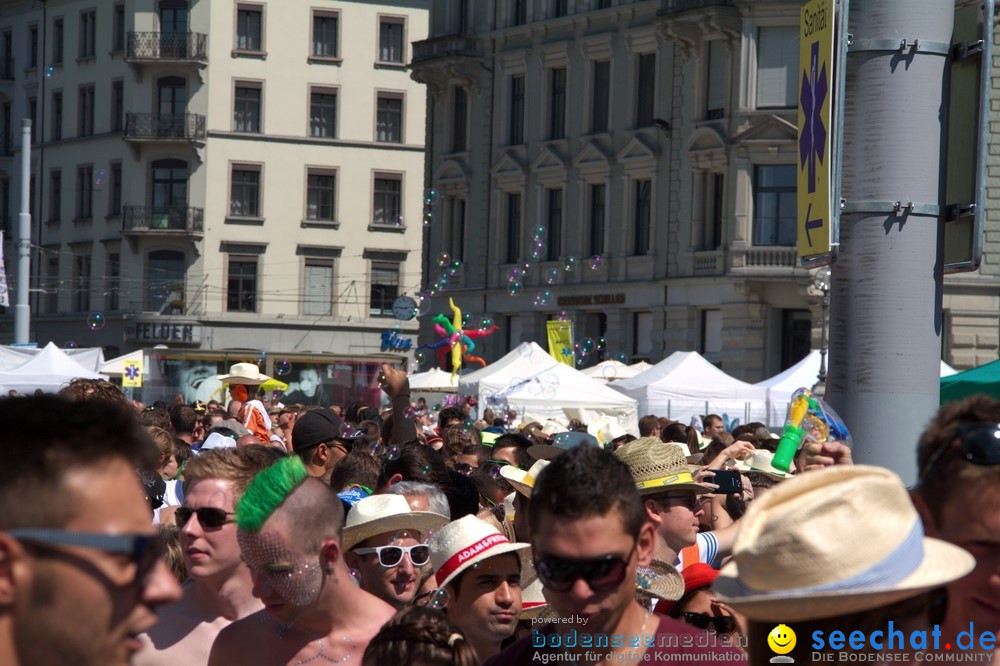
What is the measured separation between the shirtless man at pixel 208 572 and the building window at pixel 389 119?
58471 mm

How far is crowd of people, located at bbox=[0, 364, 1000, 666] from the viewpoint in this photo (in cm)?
243

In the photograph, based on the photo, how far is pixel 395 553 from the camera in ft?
18.8

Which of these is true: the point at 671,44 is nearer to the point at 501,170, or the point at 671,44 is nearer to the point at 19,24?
the point at 501,170

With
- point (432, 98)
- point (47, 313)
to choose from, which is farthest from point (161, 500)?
point (47, 313)

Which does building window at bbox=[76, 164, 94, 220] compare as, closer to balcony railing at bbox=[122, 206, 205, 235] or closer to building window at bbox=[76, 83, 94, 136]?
building window at bbox=[76, 83, 94, 136]

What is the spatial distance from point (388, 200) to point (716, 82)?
942 inches

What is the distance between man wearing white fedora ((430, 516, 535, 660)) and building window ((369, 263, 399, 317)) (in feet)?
187

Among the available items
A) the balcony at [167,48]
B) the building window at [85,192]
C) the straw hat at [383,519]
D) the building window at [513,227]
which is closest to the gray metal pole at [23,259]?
the building window at [513,227]

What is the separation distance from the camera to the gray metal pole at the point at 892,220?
19.7 feet

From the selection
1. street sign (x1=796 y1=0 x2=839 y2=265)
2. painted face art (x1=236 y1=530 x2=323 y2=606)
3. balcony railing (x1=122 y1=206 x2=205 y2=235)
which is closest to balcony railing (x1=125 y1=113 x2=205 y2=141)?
balcony railing (x1=122 y1=206 x2=205 y2=235)

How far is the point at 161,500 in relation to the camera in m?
7.92

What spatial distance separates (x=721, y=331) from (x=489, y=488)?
3280 cm

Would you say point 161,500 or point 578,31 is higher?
point 578,31

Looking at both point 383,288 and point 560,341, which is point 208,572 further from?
point 383,288
